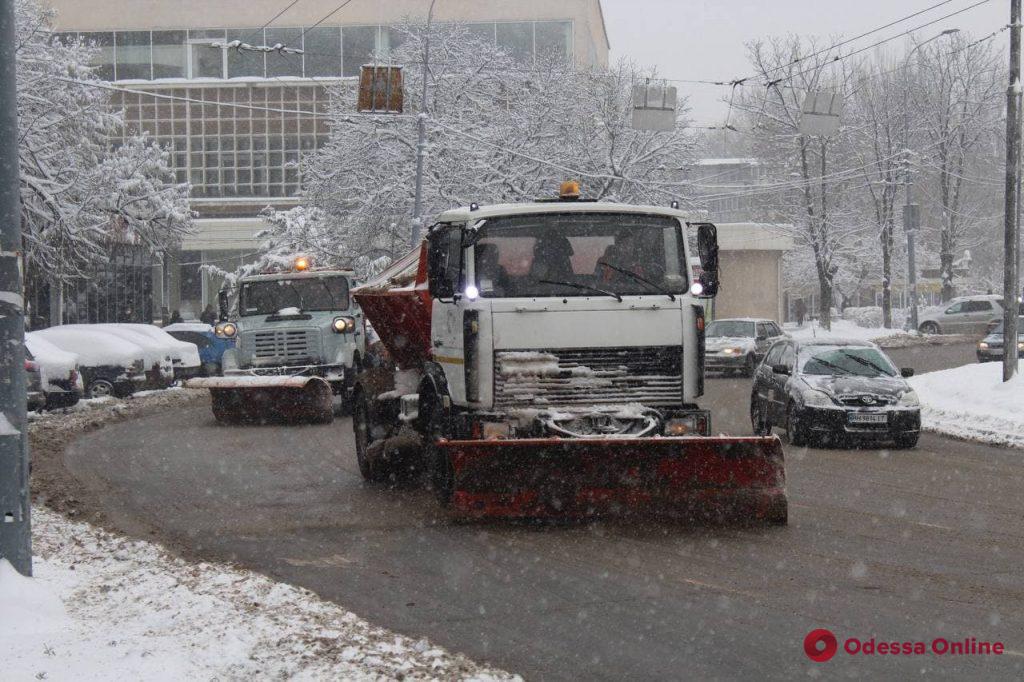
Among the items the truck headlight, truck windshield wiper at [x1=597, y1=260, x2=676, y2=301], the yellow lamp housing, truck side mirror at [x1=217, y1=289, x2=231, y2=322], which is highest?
the yellow lamp housing

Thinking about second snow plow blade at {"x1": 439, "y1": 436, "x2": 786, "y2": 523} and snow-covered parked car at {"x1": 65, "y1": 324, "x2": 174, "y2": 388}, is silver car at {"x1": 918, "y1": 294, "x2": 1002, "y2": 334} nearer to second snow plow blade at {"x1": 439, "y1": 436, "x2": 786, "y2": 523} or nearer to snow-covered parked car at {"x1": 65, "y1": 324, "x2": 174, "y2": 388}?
snow-covered parked car at {"x1": 65, "y1": 324, "x2": 174, "y2": 388}

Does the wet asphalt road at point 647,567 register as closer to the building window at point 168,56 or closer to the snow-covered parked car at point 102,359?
the snow-covered parked car at point 102,359

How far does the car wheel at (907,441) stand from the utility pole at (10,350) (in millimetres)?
12561

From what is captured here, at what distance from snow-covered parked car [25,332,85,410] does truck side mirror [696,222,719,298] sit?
47.0ft

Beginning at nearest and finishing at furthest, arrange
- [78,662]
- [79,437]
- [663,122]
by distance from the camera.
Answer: [78,662]
[79,437]
[663,122]

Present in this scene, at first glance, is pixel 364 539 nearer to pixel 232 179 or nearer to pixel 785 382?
pixel 785 382

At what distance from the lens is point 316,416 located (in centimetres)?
2061

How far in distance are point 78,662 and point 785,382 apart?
1322 cm

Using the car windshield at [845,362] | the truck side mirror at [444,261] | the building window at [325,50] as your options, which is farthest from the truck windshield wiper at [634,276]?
the building window at [325,50]

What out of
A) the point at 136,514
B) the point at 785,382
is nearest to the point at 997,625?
the point at 136,514

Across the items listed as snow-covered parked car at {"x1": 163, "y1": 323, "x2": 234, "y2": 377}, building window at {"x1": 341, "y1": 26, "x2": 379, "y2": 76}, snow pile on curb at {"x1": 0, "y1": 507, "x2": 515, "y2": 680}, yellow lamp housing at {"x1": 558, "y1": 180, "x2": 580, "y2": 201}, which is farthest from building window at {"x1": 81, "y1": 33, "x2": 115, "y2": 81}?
snow pile on curb at {"x1": 0, "y1": 507, "x2": 515, "y2": 680}

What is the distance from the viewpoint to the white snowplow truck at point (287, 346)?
20.4 m

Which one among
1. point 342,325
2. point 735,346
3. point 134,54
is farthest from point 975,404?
point 134,54

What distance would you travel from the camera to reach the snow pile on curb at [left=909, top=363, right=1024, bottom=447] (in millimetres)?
19172
